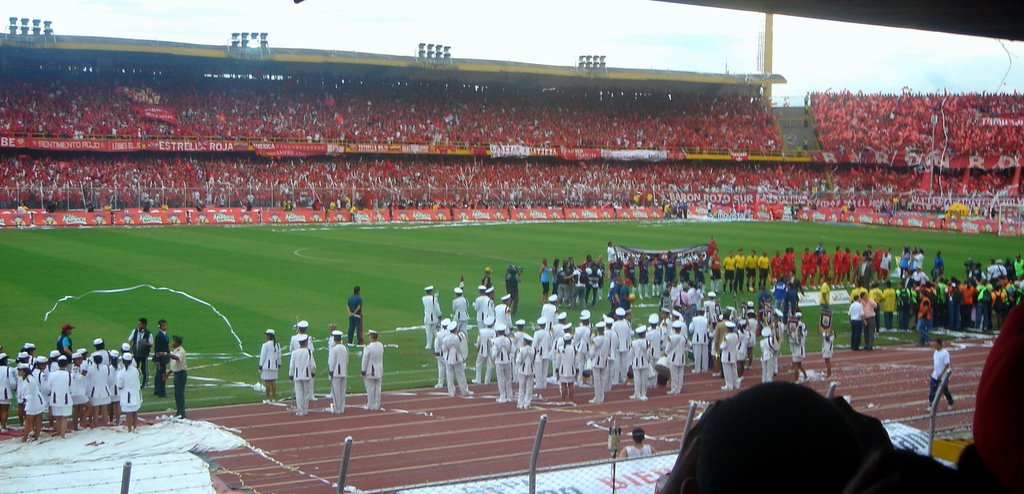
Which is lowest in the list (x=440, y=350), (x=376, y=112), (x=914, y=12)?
(x=440, y=350)

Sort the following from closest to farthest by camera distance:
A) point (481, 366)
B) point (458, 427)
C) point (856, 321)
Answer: point (458, 427), point (481, 366), point (856, 321)

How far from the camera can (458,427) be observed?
1459 cm

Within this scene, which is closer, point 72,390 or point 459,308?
point 72,390

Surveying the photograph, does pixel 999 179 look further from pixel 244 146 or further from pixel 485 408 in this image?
pixel 485 408

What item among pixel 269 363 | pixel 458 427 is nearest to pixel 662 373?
pixel 458 427

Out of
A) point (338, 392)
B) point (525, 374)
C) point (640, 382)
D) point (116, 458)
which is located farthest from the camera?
point (640, 382)

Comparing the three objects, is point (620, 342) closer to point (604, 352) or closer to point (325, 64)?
point (604, 352)

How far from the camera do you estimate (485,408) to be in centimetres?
1606

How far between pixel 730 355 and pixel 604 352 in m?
2.45

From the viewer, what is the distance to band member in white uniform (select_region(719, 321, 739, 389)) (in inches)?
684

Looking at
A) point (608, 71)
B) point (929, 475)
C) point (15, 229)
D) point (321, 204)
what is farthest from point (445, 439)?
point (608, 71)

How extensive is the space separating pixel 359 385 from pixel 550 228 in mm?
30560

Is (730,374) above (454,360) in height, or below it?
below

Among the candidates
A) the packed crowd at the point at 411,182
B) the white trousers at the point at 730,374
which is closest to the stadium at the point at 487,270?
the white trousers at the point at 730,374
